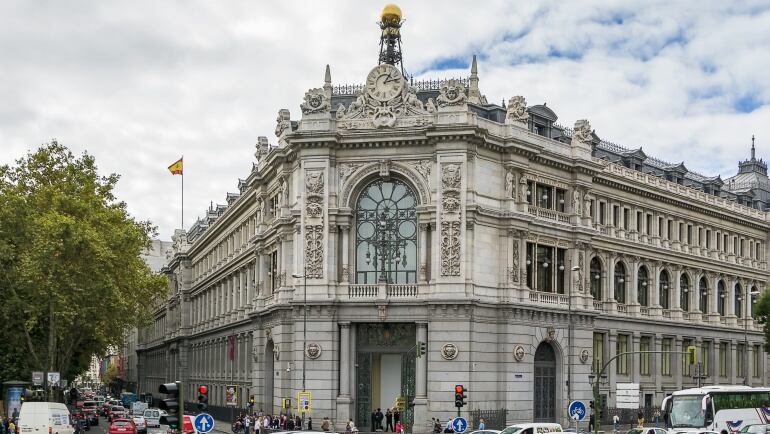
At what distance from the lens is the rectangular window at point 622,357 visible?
81.4m

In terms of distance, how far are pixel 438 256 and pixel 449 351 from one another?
18.7 ft

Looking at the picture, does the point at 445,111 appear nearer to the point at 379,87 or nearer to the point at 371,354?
the point at 379,87

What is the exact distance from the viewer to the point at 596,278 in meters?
80.1

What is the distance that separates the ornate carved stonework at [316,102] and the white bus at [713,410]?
27.2m

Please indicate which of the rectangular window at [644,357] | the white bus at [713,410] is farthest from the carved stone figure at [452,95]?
the rectangular window at [644,357]

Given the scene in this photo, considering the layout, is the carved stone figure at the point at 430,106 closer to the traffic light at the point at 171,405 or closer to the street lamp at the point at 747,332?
the traffic light at the point at 171,405

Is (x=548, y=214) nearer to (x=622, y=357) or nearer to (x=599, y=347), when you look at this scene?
(x=599, y=347)

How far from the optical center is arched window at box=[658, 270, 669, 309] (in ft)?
289

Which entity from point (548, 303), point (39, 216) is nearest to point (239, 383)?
point (39, 216)

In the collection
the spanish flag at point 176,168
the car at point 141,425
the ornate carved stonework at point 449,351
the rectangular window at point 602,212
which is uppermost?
the spanish flag at point 176,168

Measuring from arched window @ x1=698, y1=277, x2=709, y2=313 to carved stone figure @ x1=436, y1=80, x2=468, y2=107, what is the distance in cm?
3666

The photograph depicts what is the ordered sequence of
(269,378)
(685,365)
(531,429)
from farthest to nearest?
(685,365)
(269,378)
(531,429)

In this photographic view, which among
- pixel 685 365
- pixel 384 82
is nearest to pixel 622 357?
pixel 685 365

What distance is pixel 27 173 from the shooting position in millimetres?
76312
